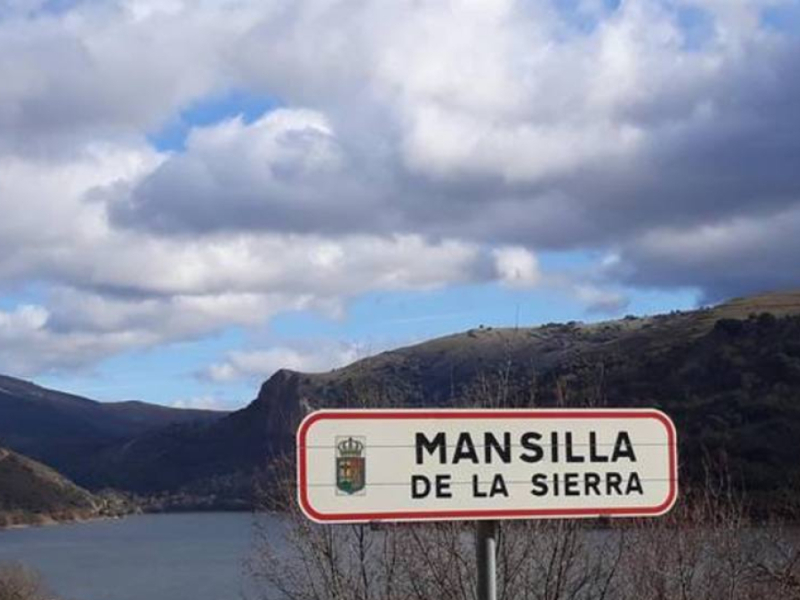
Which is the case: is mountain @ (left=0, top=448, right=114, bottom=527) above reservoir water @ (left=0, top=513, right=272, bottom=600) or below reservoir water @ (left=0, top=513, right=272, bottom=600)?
above

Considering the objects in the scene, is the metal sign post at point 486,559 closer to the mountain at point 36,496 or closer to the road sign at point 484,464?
the road sign at point 484,464

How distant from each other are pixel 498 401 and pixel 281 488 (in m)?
3.91

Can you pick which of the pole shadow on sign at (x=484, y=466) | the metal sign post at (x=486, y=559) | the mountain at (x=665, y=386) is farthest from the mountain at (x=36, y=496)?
the pole shadow on sign at (x=484, y=466)

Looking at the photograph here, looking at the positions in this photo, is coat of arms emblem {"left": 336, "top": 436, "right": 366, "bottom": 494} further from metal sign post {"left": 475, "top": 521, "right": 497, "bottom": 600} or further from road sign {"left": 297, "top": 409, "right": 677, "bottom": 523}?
metal sign post {"left": 475, "top": 521, "right": 497, "bottom": 600}

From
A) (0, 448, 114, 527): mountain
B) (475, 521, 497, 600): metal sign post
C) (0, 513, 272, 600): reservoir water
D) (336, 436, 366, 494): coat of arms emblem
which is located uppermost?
(0, 448, 114, 527): mountain

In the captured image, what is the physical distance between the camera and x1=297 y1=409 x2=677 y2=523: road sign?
461 centimetres

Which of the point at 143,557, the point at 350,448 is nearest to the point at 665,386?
the point at 143,557

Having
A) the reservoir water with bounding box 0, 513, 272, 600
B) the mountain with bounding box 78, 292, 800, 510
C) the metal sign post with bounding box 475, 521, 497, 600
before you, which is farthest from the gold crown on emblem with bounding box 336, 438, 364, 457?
the reservoir water with bounding box 0, 513, 272, 600

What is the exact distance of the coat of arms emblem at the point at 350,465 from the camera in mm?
4602

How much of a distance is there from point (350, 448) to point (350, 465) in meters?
0.06

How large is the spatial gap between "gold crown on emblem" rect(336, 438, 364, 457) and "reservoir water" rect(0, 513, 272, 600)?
14.3 metres

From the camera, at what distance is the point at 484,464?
4.77 meters

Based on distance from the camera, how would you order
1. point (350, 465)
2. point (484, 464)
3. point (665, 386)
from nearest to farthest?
point (350, 465) < point (484, 464) < point (665, 386)

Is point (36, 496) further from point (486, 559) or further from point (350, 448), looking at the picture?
point (350, 448)
